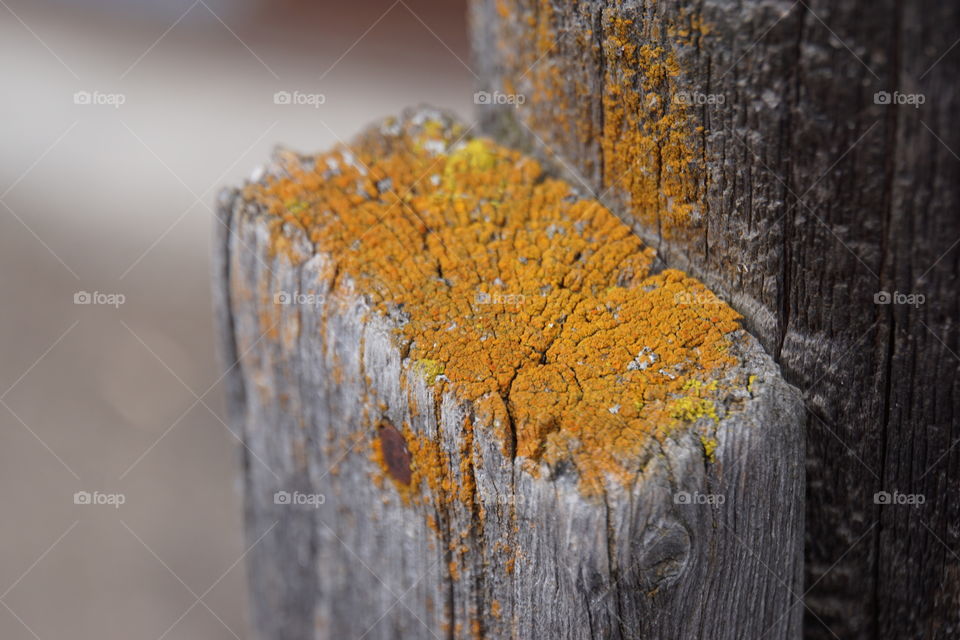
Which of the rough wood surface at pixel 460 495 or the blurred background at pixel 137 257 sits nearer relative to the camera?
the rough wood surface at pixel 460 495

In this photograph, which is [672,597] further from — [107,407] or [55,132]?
[55,132]

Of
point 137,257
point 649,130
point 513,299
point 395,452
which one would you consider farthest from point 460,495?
point 137,257

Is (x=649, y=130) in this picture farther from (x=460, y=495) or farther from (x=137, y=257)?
(x=137, y=257)

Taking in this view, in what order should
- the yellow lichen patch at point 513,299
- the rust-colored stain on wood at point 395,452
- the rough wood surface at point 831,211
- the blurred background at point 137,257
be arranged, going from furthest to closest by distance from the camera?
the blurred background at point 137,257 < the rust-colored stain on wood at point 395,452 < the yellow lichen patch at point 513,299 < the rough wood surface at point 831,211

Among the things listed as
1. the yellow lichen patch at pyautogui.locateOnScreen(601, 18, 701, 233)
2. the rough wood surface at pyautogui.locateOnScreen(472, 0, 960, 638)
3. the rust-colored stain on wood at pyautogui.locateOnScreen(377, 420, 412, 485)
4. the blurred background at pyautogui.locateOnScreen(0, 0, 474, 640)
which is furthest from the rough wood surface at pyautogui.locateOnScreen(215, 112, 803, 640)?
the blurred background at pyautogui.locateOnScreen(0, 0, 474, 640)

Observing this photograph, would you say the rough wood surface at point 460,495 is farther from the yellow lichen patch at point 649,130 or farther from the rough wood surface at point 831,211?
the yellow lichen patch at point 649,130

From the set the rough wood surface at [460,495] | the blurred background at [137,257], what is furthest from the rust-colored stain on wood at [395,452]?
the blurred background at [137,257]

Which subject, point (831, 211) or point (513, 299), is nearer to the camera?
point (831, 211)
